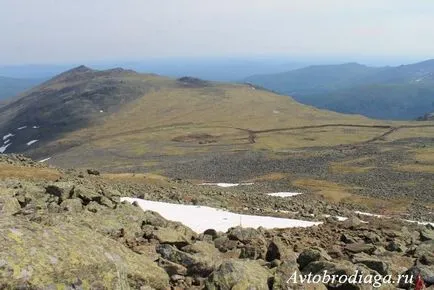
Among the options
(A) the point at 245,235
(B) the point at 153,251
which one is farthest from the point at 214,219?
(B) the point at 153,251

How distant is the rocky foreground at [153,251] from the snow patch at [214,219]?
302 centimetres

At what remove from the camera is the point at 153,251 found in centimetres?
1609

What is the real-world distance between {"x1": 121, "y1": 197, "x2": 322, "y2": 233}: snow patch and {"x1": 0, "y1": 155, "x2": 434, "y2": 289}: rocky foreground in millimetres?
3016

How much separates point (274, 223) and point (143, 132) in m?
154

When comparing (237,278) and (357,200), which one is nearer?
(237,278)

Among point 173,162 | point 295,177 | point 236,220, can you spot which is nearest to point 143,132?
point 173,162

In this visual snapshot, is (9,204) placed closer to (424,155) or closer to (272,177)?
(272,177)

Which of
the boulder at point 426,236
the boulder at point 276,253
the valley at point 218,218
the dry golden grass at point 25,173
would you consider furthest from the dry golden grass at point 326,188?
the boulder at point 276,253

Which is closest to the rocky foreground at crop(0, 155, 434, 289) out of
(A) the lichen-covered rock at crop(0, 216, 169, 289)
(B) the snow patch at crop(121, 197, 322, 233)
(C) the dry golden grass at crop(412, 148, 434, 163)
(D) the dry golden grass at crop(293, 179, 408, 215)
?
(A) the lichen-covered rock at crop(0, 216, 169, 289)

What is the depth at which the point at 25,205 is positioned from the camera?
20.1 meters

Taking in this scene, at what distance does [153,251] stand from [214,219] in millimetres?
12015

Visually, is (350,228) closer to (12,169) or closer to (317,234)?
(317,234)

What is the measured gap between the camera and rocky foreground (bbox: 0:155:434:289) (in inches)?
404

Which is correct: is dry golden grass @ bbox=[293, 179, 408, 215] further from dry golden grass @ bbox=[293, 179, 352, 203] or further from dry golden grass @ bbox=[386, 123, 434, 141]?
dry golden grass @ bbox=[386, 123, 434, 141]
